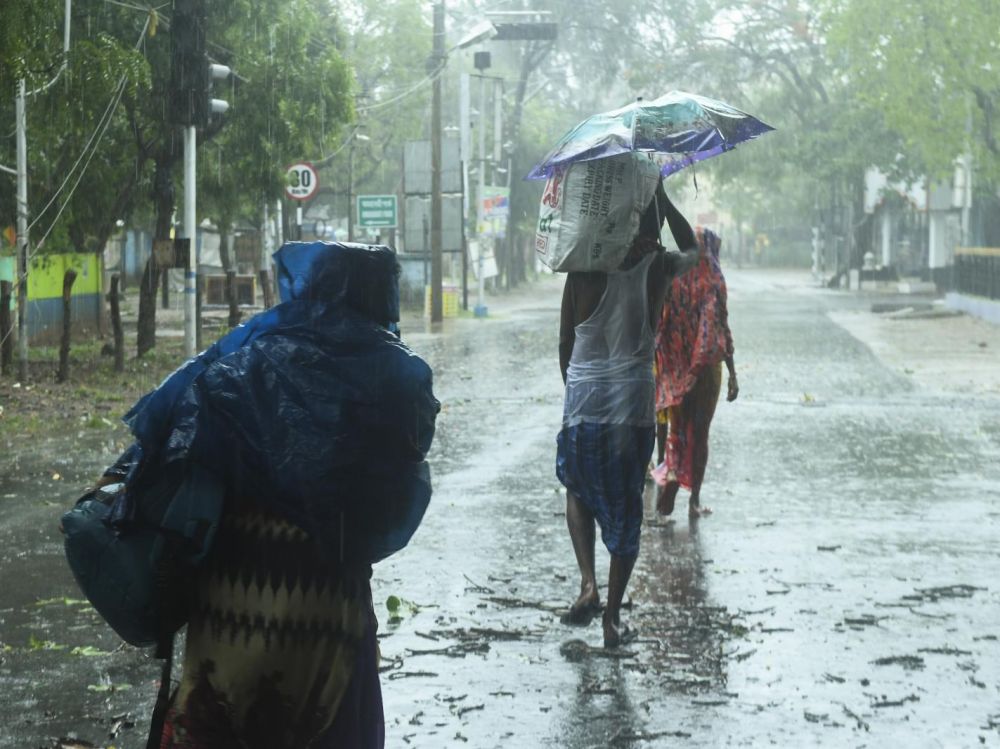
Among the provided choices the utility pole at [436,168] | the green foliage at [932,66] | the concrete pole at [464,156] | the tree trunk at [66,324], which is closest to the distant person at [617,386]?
the tree trunk at [66,324]

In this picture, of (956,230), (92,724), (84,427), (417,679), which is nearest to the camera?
(92,724)

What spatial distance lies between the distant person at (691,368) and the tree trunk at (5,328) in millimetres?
10467

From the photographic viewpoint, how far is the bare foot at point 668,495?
955 centimetres

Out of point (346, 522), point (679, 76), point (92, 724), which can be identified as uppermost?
point (679, 76)

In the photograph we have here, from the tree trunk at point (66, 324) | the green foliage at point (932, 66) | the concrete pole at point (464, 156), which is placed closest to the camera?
the tree trunk at point (66, 324)

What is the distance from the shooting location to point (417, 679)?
603 cm

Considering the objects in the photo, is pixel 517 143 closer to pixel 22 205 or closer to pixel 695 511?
pixel 22 205

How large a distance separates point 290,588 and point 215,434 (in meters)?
0.36

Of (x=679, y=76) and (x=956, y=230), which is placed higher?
(x=679, y=76)

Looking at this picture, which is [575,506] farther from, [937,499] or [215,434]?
[937,499]

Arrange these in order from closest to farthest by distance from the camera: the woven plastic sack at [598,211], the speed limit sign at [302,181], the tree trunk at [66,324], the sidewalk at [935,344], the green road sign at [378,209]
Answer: the woven plastic sack at [598,211], the tree trunk at [66,324], the sidewalk at [935,344], the speed limit sign at [302,181], the green road sign at [378,209]

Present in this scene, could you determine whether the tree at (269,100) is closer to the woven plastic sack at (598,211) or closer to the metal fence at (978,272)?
the metal fence at (978,272)

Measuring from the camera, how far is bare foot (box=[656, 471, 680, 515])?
9547 millimetres

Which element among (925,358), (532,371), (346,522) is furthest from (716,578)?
(925,358)
